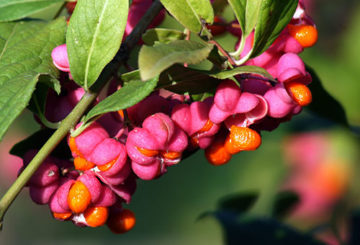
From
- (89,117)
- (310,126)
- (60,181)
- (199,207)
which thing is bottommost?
(199,207)

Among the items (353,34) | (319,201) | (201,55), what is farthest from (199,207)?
(201,55)

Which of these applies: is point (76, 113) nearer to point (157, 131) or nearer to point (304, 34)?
point (157, 131)

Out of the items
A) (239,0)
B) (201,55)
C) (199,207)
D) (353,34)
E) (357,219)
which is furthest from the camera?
(199,207)

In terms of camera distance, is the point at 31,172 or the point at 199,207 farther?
the point at 199,207

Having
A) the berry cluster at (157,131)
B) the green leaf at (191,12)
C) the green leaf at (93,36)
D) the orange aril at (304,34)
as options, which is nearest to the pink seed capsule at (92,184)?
the berry cluster at (157,131)

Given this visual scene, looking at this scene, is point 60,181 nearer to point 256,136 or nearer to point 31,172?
point 31,172

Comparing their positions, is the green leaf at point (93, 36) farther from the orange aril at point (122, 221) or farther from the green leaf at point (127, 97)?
the orange aril at point (122, 221)

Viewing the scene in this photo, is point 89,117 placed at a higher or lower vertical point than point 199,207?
higher
